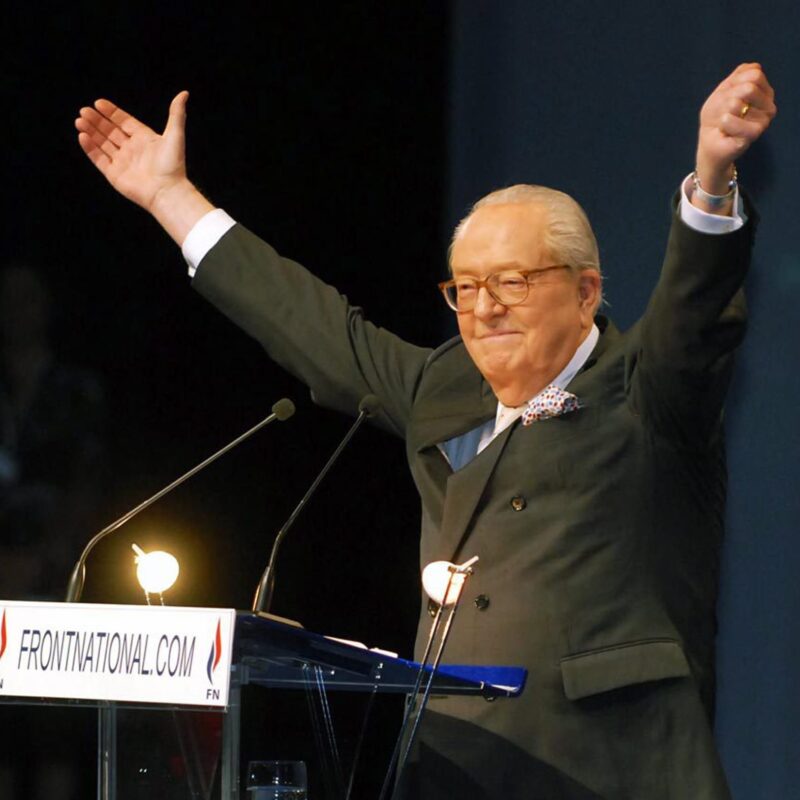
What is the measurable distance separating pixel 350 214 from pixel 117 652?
91.0 inches

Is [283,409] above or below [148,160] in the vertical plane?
below

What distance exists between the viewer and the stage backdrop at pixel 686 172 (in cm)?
343

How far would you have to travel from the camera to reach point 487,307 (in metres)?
2.38

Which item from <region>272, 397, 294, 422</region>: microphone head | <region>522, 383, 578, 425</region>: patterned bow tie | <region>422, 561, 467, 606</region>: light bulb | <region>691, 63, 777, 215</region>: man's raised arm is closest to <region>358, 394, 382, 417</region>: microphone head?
<region>272, 397, 294, 422</region>: microphone head

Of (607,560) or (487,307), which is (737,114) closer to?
(487,307)

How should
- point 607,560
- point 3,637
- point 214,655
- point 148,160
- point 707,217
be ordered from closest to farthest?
point 214,655, point 3,637, point 707,217, point 607,560, point 148,160

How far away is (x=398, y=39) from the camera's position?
4129 mm

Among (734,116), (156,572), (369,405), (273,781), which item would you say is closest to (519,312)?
(369,405)

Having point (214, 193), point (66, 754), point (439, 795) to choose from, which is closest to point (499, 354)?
point (439, 795)

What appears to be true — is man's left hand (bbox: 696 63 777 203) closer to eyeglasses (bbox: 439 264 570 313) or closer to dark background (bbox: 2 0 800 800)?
eyeglasses (bbox: 439 264 570 313)

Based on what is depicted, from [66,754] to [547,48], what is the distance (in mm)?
2011

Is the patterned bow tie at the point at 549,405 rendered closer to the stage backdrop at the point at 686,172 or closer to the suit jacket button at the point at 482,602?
the suit jacket button at the point at 482,602

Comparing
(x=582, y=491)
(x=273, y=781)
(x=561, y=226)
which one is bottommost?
(x=273, y=781)

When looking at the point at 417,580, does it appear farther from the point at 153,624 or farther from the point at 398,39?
the point at 153,624
